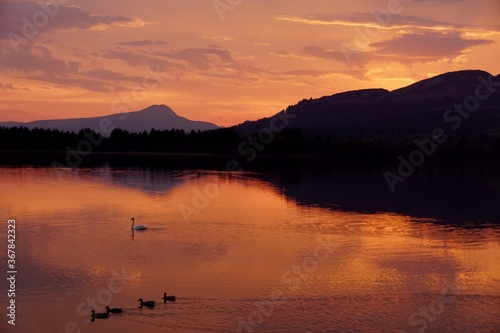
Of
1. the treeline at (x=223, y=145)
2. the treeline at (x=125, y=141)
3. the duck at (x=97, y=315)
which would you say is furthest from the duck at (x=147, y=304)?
the treeline at (x=125, y=141)

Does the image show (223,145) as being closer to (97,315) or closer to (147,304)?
(147,304)

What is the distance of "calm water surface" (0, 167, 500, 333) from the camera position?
44.6 ft

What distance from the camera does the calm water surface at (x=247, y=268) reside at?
1359 centimetres

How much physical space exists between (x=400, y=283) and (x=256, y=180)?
95.9 ft

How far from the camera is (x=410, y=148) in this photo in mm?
95750

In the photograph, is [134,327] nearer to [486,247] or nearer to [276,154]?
[486,247]

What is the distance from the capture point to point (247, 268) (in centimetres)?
1762

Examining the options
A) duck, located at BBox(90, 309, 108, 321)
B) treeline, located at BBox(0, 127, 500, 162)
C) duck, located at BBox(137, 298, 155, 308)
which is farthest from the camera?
treeline, located at BBox(0, 127, 500, 162)

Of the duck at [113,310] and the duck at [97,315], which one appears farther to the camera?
the duck at [113,310]

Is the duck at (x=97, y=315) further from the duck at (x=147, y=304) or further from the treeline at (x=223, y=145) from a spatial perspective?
the treeline at (x=223, y=145)

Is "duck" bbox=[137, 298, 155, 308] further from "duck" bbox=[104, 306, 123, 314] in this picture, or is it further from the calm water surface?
"duck" bbox=[104, 306, 123, 314]

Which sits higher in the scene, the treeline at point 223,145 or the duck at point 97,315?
the treeline at point 223,145

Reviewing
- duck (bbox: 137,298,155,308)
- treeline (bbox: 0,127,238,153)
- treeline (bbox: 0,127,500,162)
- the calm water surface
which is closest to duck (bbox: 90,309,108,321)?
the calm water surface

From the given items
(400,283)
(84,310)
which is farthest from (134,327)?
(400,283)
